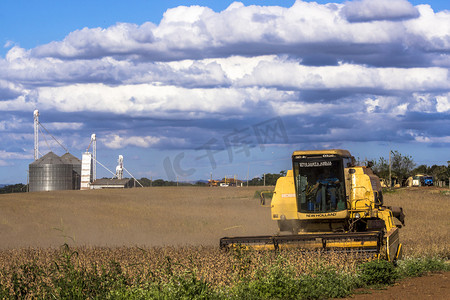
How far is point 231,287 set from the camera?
13.2m

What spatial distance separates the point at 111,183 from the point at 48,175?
13864 millimetres

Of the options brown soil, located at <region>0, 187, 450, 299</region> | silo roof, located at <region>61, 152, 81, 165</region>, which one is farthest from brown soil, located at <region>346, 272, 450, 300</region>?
silo roof, located at <region>61, 152, 81, 165</region>

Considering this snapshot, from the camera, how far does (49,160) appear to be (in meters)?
102

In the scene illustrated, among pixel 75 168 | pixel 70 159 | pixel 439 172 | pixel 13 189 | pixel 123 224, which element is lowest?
pixel 123 224

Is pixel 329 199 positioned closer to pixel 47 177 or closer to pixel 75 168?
pixel 47 177

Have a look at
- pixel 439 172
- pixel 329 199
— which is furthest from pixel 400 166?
pixel 329 199

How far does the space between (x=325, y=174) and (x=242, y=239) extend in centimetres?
363

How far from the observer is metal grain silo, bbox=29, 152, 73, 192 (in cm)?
10038

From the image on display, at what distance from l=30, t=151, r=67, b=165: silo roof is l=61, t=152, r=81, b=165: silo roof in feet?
11.5

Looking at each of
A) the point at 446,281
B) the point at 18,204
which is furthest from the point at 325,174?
the point at 18,204

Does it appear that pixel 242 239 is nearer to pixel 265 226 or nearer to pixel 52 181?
pixel 265 226

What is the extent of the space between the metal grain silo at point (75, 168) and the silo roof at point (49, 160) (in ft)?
5.94

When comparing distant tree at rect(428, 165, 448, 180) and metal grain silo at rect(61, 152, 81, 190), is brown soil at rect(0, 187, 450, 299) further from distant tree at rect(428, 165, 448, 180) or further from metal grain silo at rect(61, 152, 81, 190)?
distant tree at rect(428, 165, 448, 180)

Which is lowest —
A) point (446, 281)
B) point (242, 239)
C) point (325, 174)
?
point (446, 281)
